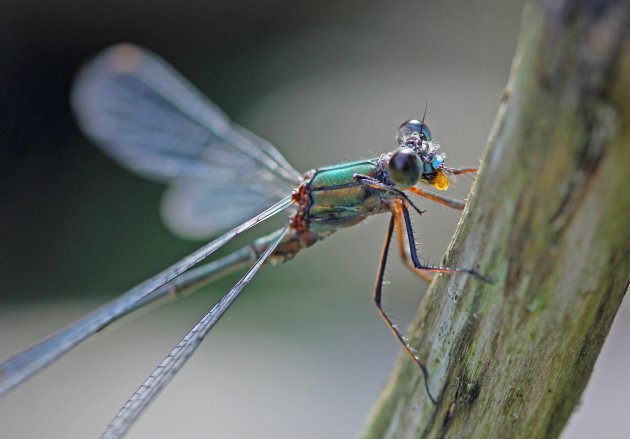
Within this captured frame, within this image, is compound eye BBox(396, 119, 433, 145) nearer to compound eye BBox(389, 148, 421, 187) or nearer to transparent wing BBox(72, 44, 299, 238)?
compound eye BBox(389, 148, 421, 187)

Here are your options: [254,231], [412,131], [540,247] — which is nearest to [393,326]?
[412,131]

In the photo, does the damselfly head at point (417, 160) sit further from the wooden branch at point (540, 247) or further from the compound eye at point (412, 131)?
the wooden branch at point (540, 247)

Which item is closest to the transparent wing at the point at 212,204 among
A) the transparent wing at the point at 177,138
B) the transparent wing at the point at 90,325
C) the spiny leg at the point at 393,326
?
the transparent wing at the point at 177,138

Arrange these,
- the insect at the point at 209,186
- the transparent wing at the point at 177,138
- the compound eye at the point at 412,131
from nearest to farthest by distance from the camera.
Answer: the insect at the point at 209,186
the compound eye at the point at 412,131
the transparent wing at the point at 177,138

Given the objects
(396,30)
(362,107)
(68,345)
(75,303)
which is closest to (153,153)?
(68,345)

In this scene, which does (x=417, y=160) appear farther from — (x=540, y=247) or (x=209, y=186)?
(x=209, y=186)

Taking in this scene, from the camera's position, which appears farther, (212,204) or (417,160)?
(212,204)

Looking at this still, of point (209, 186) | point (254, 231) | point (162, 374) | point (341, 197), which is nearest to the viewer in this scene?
point (162, 374)
